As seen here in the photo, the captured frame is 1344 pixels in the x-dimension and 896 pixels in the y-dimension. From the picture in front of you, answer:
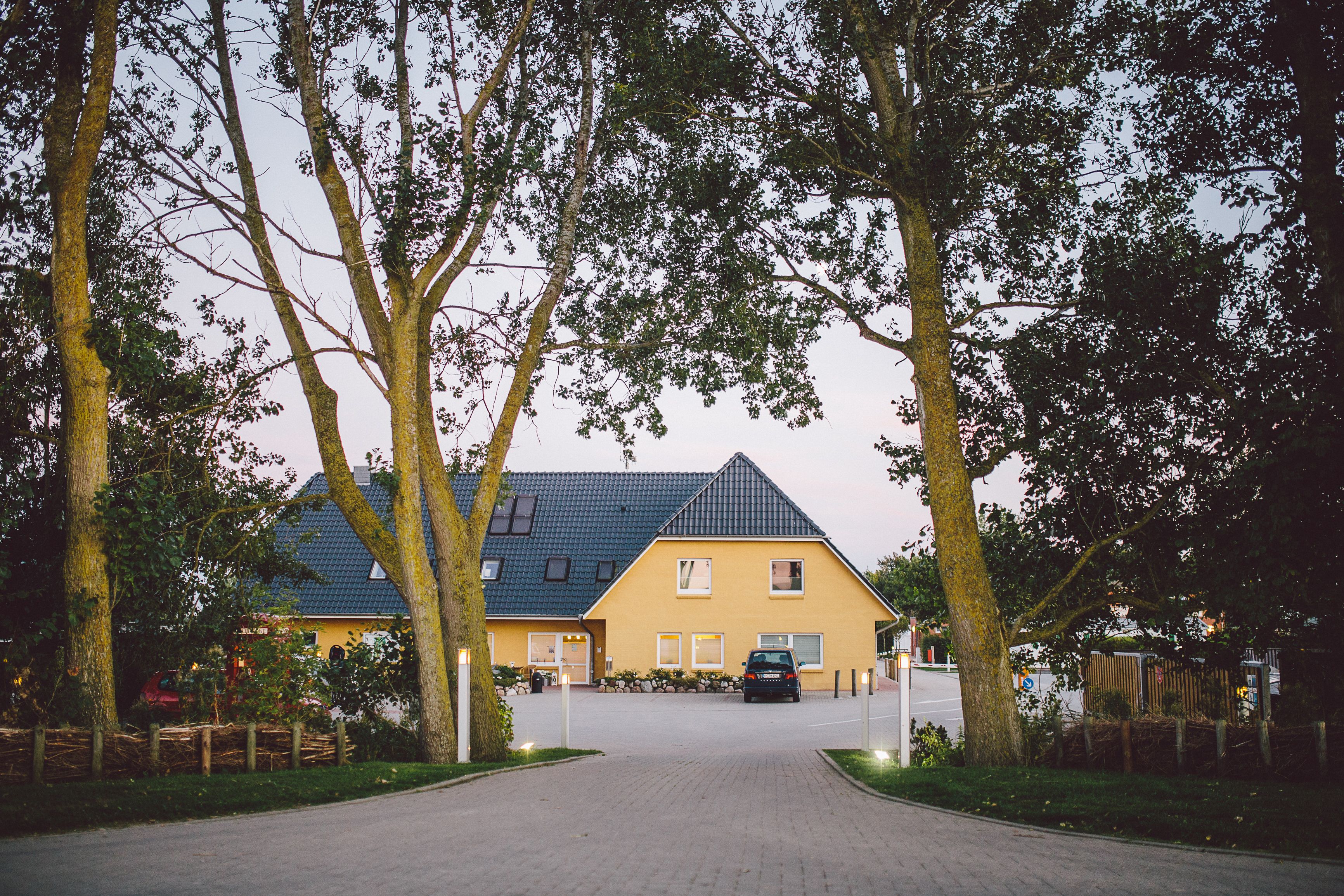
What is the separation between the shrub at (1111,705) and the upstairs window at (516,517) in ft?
90.7

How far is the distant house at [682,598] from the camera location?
38.0 m

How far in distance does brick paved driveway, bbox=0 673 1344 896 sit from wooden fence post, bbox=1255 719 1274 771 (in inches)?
192

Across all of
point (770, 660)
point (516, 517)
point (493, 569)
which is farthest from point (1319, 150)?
point (516, 517)

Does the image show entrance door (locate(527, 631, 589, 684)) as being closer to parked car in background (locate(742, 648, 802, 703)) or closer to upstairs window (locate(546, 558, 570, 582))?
upstairs window (locate(546, 558, 570, 582))

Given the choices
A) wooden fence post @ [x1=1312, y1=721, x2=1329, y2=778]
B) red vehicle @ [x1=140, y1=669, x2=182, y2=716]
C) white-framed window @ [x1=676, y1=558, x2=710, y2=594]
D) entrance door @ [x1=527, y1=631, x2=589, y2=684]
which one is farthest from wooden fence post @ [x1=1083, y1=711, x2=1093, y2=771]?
entrance door @ [x1=527, y1=631, x2=589, y2=684]

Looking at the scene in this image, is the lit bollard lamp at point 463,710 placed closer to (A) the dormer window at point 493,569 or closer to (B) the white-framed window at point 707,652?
(B) the white-framed window at point 707,652

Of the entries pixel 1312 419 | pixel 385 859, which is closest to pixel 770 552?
pixel 1312 419

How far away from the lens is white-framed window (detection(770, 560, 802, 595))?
38562mm

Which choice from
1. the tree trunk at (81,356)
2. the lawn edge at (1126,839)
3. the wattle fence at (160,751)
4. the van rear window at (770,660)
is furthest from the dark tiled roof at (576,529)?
the lawn edge at (1126,839)

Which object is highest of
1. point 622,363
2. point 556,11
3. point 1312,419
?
point 556,11

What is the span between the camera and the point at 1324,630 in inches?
485

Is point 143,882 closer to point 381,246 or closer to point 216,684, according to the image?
point 216,684

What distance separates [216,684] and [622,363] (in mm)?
7648

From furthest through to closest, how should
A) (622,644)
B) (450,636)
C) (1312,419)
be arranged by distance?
(622,644) → (450,636) → (1312,419)
